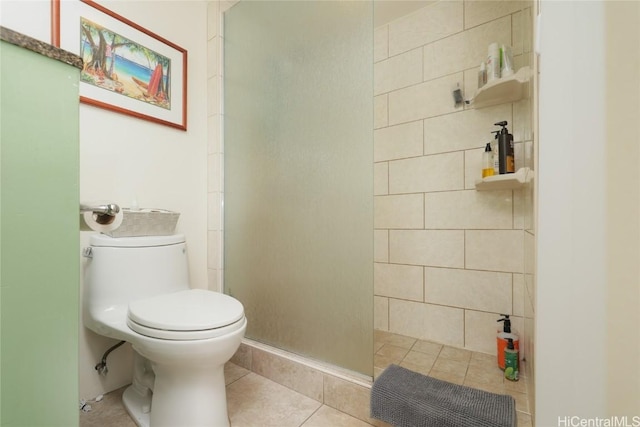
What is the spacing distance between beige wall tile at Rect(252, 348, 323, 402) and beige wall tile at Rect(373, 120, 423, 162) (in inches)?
46.8

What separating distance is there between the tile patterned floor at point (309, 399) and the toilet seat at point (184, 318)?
0.46 metres

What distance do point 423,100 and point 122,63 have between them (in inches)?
61.9

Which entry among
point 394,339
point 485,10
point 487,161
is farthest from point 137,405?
point 485,10

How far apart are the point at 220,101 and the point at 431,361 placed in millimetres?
1781

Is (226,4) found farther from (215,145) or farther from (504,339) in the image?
(504,339)

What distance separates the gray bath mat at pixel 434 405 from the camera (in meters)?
0.91

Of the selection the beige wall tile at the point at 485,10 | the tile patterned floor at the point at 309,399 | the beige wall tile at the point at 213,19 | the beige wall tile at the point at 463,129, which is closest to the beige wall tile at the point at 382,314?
the tile patterned floor at the point at 309,399

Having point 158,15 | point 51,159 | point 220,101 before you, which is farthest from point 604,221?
point 158,15

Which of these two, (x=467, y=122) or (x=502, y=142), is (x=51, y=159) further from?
(x=467, y=122)

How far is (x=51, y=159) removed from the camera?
20.8 inches

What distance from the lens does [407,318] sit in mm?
1770

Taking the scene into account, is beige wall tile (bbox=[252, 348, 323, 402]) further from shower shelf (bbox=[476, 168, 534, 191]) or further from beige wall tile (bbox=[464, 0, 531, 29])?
beige wall tile (bbox=[464, 0, 531, 29])

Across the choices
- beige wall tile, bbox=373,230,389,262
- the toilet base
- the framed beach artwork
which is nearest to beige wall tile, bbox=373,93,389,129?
beige wall tile, bbox=373,230,389,262

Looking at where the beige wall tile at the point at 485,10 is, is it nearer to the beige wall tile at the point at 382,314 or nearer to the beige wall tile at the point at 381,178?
the beige wall tile at the point at 381,178
